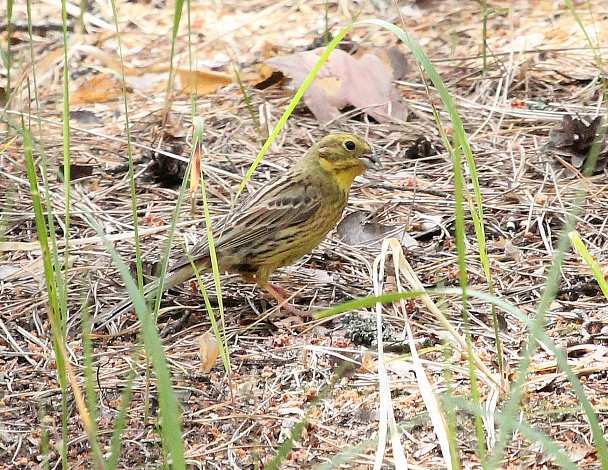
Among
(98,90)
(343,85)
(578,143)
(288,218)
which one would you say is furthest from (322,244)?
(98,90)

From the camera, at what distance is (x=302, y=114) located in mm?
6066

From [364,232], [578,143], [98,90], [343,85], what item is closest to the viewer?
[364,232]

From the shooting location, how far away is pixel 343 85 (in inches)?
232

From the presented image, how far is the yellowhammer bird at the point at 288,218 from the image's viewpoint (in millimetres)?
4531

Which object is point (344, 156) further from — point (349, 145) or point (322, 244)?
point (322, 244)

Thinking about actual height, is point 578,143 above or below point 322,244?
above

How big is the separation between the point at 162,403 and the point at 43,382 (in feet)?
5.77

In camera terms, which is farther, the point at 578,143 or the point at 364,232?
the point at 578,143

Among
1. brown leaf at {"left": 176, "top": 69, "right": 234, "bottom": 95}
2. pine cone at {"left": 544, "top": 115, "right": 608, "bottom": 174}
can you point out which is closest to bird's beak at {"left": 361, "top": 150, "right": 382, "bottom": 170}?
pine cone at {"left": 544, "top": 115, "right": 608, "bottom": 174}

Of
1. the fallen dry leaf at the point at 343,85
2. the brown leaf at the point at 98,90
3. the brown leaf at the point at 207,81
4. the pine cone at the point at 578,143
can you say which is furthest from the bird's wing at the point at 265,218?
the brown leaf at the point at 98,90

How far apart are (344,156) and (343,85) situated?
1.33 metres

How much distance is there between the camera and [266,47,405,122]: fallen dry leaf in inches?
229

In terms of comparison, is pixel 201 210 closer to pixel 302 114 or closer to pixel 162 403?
pixel 302 114

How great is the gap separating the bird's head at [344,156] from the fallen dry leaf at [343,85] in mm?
1190
